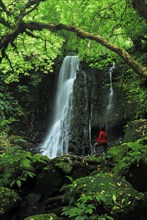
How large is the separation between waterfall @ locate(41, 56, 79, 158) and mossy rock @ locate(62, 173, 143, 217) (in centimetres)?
1187

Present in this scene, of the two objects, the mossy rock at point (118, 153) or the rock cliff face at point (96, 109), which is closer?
the mossy rock at point (118, 153)

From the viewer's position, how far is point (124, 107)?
16219 mm

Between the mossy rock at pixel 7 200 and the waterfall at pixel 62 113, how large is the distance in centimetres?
1084

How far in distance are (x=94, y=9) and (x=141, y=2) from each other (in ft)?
8.99

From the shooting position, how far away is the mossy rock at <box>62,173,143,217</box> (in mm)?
4574

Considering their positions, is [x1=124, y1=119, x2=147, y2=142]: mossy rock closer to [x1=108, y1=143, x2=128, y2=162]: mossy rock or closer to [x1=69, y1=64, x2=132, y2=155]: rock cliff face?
[x1=108, y1=143, x2=128, y2=162]: mossy rock

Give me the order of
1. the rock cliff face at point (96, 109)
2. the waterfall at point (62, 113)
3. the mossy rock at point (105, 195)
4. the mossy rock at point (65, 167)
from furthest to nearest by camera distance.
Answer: the waterfall at point (62, 113), the rock cliff face at point (96, 109), the mossy rock at point (65, 167), the mossy rock at point (105, 195)

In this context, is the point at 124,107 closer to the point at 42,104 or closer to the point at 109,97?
the point at 109,97

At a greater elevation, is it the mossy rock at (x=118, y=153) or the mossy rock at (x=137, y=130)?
the mossy rock at (x=137, y=130)

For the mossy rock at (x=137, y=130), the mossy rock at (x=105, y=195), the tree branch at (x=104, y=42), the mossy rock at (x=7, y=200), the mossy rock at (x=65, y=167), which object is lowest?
the mossy rock at (x=7, y=200)

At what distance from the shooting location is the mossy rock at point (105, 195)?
4.57 m

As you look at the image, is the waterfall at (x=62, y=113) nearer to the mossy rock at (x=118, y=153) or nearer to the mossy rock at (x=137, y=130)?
the mossy rock at (x=137, y=130)

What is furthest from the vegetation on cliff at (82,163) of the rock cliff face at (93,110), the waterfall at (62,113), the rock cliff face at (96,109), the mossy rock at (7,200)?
the waterfall at (62,113)

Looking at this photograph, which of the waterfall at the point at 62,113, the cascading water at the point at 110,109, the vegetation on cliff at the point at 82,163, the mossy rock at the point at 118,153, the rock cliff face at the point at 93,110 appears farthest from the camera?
the waterfall at the point at 62,113
